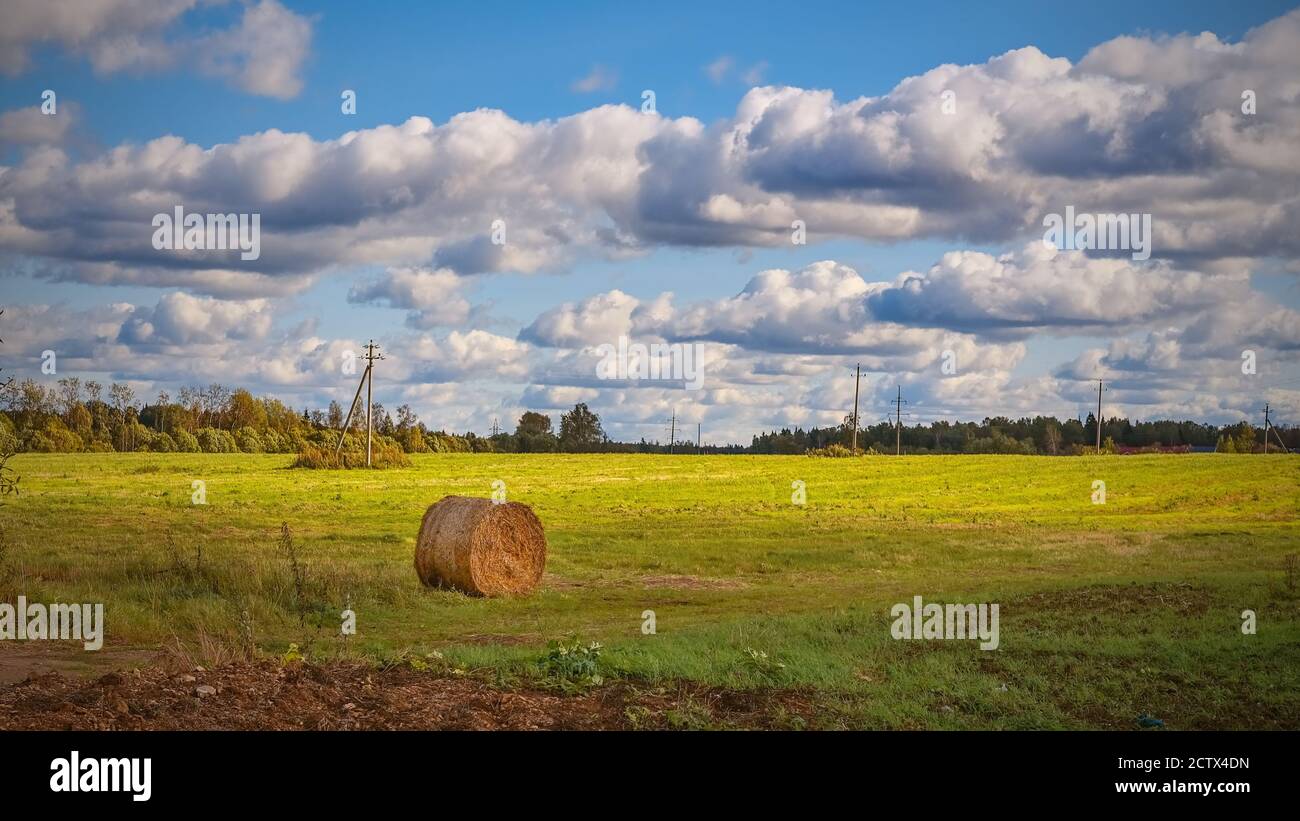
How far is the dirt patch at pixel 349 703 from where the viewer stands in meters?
8.59

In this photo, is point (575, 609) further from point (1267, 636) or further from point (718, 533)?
point (718, 533)

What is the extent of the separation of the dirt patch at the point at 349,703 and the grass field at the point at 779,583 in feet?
2.39

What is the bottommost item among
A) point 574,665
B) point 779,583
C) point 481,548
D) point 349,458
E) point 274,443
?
point 779,583

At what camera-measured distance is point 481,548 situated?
24.2m

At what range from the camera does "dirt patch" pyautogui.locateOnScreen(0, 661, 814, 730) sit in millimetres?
8586

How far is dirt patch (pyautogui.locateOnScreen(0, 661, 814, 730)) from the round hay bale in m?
13.3

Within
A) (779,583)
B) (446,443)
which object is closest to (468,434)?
(446,443)

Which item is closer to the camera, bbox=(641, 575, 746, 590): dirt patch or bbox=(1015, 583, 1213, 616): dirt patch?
bbox=(1015, 583, 1213, 616): dirt patch

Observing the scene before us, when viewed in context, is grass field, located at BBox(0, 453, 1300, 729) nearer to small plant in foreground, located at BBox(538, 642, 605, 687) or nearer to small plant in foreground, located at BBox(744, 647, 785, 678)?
small plant in foreground, located at BBox(744, 647, 785, 678)

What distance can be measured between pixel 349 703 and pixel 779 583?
1867 centimetres

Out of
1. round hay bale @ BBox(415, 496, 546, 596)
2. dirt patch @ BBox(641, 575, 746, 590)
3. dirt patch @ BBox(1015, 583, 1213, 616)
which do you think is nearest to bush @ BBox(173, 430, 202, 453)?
round hay bale @ BBox(415, 496, 546, 596)

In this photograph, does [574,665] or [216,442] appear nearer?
[574,665]

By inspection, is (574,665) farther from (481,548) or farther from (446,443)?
(446,443)
